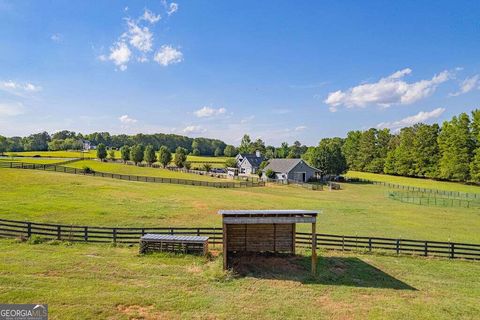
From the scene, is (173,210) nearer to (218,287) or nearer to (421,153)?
(218,287)

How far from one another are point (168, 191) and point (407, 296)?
1222 inches

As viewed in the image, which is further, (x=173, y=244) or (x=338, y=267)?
(x=173, y=244)

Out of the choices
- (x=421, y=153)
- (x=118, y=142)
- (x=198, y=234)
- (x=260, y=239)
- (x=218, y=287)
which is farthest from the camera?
(x=118, y=142)

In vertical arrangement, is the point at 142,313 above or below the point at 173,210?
above

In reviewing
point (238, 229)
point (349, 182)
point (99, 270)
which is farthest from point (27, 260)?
point (349, 182)

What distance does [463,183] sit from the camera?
64.8m

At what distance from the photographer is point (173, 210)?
1049 inches

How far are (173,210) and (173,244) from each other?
495 inches

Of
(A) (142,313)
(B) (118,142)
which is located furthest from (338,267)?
(B) (118,142)

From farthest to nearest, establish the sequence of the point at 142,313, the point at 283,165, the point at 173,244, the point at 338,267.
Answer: the point at 283,165
the point at 173,244
the point at 338,267
the point at 142,313

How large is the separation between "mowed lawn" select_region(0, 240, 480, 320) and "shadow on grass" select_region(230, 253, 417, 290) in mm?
45

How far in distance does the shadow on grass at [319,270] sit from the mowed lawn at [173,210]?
6.95 meters

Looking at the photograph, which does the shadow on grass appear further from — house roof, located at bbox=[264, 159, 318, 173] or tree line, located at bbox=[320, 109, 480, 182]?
tree line, located at bbox=[320, 109, 480, 182]

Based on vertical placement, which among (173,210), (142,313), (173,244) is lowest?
(173,210)
